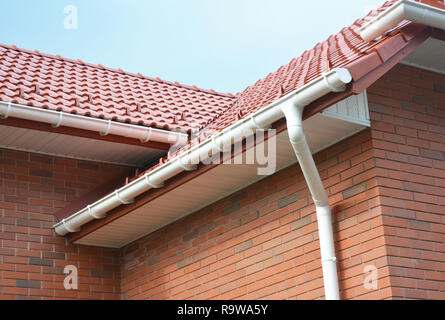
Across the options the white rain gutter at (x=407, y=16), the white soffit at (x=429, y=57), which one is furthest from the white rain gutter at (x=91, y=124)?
the white rain gutter at (x=407, y=16)

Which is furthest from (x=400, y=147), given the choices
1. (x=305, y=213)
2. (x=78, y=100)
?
(x=78, y=100)

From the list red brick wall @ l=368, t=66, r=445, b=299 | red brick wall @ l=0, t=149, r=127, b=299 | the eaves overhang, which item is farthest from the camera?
red brick wall @ l=0, t=149, r=127, b=299

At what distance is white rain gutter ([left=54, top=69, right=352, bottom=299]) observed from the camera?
15.1 feet

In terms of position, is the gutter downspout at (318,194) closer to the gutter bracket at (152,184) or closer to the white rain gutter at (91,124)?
the gutter bracket at (152,184)

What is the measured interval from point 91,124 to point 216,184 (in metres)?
1.50

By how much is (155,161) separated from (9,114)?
5.98 feet

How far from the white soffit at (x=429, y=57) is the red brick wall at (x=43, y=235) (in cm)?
370

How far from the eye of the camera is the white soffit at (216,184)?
5184 millimetres

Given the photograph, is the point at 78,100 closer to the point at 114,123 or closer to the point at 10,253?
the point at 114,123

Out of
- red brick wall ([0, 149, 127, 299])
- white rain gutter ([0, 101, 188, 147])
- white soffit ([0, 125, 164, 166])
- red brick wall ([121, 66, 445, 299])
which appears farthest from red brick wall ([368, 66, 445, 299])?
red brick wall ([0, 149, 127, 299])

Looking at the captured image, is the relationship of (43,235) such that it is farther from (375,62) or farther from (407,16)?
(407,16)

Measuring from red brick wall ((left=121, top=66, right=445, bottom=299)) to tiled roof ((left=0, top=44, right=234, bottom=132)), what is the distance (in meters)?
1.51

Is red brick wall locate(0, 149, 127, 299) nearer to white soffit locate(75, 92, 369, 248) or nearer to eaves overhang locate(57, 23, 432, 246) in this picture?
white soffit locate(75, 92, 369, 248)

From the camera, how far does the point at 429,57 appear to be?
18.7 feet
